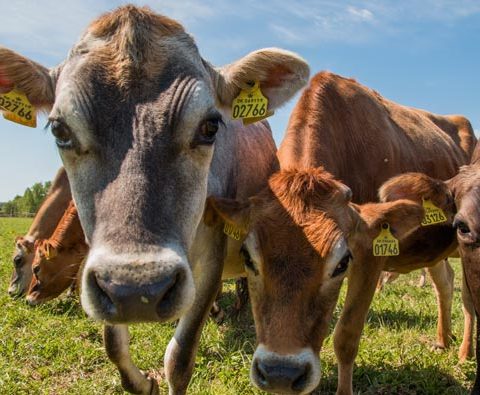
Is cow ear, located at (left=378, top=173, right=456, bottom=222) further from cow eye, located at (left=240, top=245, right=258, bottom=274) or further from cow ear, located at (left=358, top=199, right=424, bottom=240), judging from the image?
cow eye, located at (left=240, top=245, right=258, bottom=274)

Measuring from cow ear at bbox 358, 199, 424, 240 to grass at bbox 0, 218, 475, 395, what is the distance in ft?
5.00

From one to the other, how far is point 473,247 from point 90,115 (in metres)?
3.00

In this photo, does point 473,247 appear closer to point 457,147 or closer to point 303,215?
point 303,215

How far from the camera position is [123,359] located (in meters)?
4.57

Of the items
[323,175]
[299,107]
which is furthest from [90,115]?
[299,107]

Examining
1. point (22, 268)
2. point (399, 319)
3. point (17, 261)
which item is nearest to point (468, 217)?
point (399, 319)

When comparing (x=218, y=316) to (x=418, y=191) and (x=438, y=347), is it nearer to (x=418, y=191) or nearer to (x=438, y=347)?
(x=438, y=347)

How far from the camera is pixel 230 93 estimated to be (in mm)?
4043

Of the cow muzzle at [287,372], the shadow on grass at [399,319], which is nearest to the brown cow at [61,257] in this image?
the shadow on grass at [399,319]

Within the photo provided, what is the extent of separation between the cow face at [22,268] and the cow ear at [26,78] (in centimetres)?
563

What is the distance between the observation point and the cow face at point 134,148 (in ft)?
8.81

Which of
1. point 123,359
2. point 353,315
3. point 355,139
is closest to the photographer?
point 123,359

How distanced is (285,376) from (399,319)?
14.7 feet

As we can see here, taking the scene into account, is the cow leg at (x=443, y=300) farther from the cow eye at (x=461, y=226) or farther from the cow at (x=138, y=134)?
the cow at (x=138, y=134)
